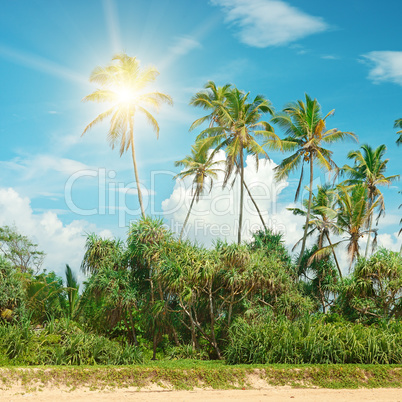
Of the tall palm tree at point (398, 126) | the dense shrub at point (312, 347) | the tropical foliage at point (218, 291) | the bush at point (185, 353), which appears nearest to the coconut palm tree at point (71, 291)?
the tropical foliage at point (218, 291)

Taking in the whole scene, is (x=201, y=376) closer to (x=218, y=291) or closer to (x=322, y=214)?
(x=218, y=291)

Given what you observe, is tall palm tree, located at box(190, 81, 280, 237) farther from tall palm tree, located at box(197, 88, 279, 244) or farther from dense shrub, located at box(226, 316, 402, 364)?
dense shrub, located at box(226, 316, 402, 364)

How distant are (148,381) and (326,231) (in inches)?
808

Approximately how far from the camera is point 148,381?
1179 cm

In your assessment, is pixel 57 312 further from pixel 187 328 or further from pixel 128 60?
pixel 128 60

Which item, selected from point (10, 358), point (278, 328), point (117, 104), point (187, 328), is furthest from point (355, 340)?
point (117, 104)

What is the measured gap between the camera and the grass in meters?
11.3

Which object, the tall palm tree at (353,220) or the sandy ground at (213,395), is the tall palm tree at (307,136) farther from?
the sandy ground at (213,395)

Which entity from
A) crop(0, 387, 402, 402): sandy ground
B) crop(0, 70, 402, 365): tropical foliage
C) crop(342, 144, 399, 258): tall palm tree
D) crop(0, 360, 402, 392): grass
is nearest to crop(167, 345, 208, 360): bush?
crop(0, 70, 402, 365): tropical foliage

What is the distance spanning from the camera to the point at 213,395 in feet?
35.9

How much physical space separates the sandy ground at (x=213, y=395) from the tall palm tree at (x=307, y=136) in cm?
1409

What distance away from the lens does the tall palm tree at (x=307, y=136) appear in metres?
25.6

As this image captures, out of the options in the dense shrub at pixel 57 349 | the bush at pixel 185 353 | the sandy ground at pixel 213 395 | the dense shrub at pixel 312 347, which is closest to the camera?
the sandy ground at pixel 213 395

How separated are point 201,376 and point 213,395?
121cm
